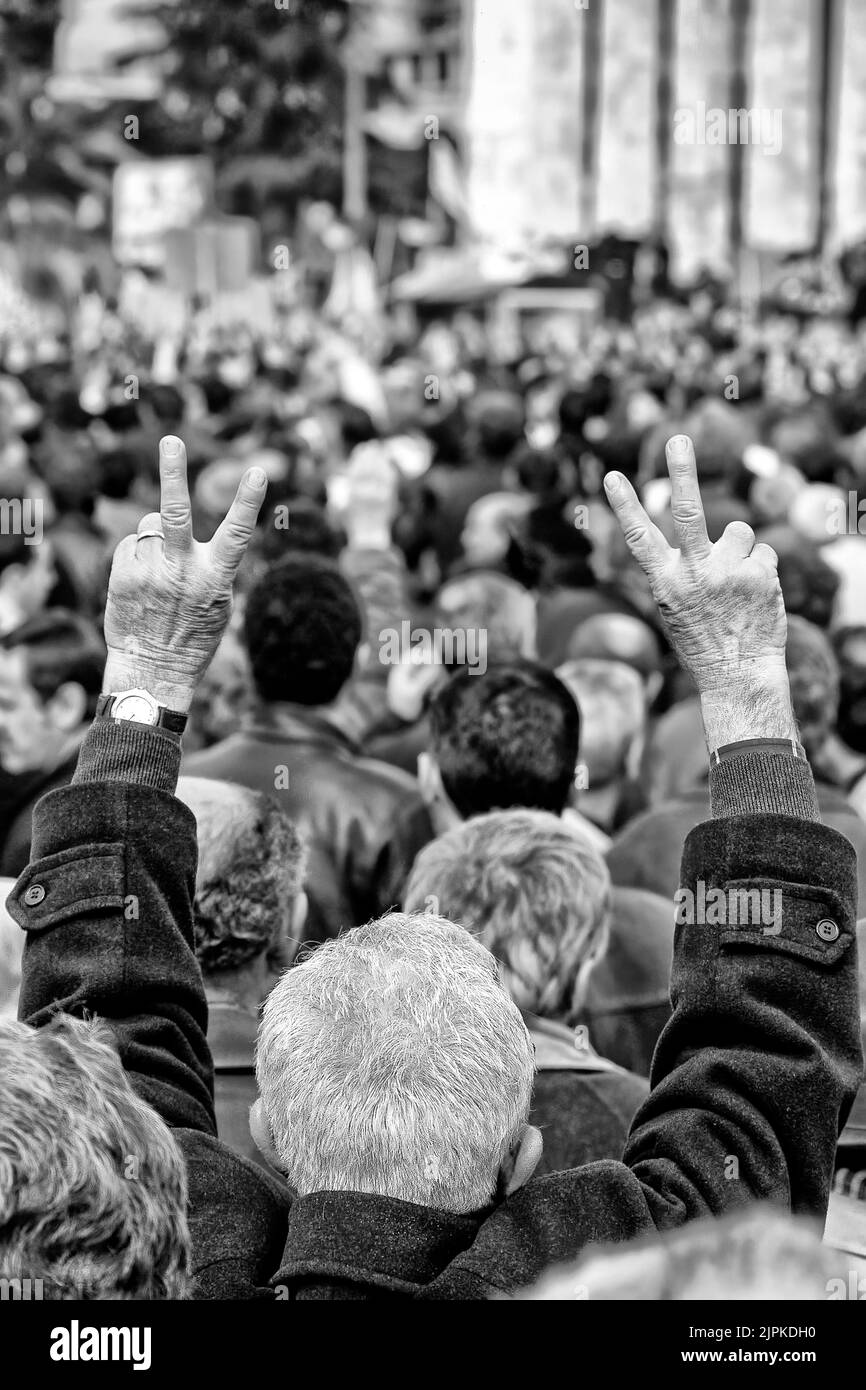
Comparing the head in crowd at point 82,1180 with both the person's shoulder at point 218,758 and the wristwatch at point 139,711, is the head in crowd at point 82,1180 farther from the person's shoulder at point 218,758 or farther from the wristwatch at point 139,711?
the person's shoulder at point 218,758

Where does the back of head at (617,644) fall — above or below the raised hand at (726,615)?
below

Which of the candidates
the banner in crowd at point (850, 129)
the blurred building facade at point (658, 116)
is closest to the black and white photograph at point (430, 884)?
the blurred building facade at point (658, 116)

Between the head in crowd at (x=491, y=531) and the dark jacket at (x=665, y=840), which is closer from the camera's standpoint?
the dark jacket at (x=665, y=840)

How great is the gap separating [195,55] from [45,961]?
37.3 meters

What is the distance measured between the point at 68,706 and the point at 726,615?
264 centimetres

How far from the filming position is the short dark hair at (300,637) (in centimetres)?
416

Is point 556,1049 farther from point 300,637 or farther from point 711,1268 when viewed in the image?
point 300,637

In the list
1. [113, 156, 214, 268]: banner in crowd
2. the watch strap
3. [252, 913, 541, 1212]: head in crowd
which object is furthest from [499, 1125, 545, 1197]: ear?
[113, 156, 214, 268]: banner in crowd

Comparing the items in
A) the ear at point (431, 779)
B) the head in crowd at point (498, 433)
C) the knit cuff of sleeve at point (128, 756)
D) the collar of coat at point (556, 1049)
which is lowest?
the collar of coat at point (556, 1049)

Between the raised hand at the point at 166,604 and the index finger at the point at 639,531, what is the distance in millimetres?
393

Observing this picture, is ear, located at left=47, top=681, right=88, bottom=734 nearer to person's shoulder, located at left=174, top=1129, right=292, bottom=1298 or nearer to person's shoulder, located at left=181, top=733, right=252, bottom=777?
person's shoulder, located at left=181, top=733, right=252, bottom=777

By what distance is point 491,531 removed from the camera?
6.93m

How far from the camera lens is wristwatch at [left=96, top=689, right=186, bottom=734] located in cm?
217
